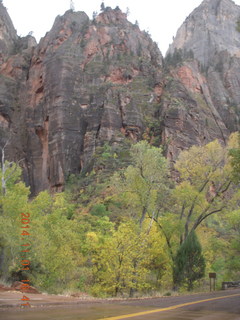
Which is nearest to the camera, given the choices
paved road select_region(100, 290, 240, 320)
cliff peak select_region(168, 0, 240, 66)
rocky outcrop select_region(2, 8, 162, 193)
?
paved road select_region(100, 290, 240, 320)

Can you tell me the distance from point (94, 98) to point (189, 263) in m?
45.1

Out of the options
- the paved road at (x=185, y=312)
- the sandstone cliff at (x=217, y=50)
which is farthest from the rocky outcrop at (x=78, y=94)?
the paved road at (x=185, y=312)

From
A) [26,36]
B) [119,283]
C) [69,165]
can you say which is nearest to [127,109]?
[69,165]

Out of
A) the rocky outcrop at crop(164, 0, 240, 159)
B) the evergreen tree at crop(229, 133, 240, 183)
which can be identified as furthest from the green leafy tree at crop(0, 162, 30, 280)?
the rocky outcrop at crop(164, 0, 240, 159)

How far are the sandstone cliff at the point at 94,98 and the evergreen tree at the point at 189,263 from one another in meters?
30.4

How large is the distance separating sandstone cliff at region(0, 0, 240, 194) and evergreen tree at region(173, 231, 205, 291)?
3043cm

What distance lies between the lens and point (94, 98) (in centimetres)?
5909

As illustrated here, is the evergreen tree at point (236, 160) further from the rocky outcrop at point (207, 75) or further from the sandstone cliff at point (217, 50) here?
the sandstone cliff at point (217, 50)

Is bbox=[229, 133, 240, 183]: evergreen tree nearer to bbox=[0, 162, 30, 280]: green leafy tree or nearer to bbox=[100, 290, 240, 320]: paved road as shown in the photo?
bbox=[100, 290, 240, 320]: paved road

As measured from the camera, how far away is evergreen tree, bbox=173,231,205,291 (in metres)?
18.5

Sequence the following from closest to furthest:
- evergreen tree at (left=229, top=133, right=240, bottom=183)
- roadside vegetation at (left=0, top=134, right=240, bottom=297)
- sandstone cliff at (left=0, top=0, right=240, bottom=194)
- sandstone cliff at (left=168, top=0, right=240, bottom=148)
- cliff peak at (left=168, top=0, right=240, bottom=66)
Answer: evergreen tree at (left=229, top=133, right=240, bottom=183), roadside vegetation at (left=0, top=134, right=240, bottom=297), sandstone cliff at (left=0, top=0, right=240, bottom=194), sandstone cliff at (left=168, top=0, right=240, bottom=148), cliff peak at (left=168, top=0, right=240, bottom=66)

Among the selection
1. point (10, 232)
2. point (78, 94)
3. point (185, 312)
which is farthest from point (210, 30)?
point (185, 312)

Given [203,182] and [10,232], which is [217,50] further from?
[10,232]

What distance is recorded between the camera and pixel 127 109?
55688 mm
